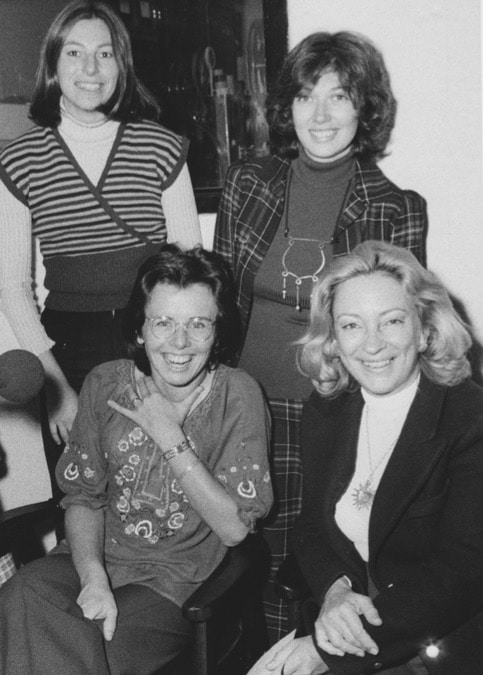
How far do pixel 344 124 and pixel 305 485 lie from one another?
93cm

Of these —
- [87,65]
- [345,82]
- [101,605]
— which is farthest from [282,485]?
[87,65]

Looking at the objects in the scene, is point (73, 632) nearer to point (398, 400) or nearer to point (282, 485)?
point (282, 485)

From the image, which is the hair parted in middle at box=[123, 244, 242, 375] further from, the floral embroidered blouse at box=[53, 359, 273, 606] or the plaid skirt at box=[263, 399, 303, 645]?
the plaid skirt at box=[263, 399, 303, 645]

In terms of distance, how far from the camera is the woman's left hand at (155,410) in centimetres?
185

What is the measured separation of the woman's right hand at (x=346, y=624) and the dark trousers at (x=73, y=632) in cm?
32

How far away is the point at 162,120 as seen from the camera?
2.38 m

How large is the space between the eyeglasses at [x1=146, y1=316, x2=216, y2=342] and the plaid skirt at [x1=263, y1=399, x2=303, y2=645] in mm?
339

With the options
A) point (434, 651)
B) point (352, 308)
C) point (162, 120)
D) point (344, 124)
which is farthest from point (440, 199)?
point (434, 651)

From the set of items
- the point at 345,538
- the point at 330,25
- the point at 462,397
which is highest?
the point at 330,25

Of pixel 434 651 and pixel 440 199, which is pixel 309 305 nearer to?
pixel 440 199

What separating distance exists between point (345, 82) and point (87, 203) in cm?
75

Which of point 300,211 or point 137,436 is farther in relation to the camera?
point 300,211

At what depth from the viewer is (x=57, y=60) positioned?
6.61ft

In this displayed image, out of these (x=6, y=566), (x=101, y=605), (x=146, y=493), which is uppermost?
(x=146, y=493)
